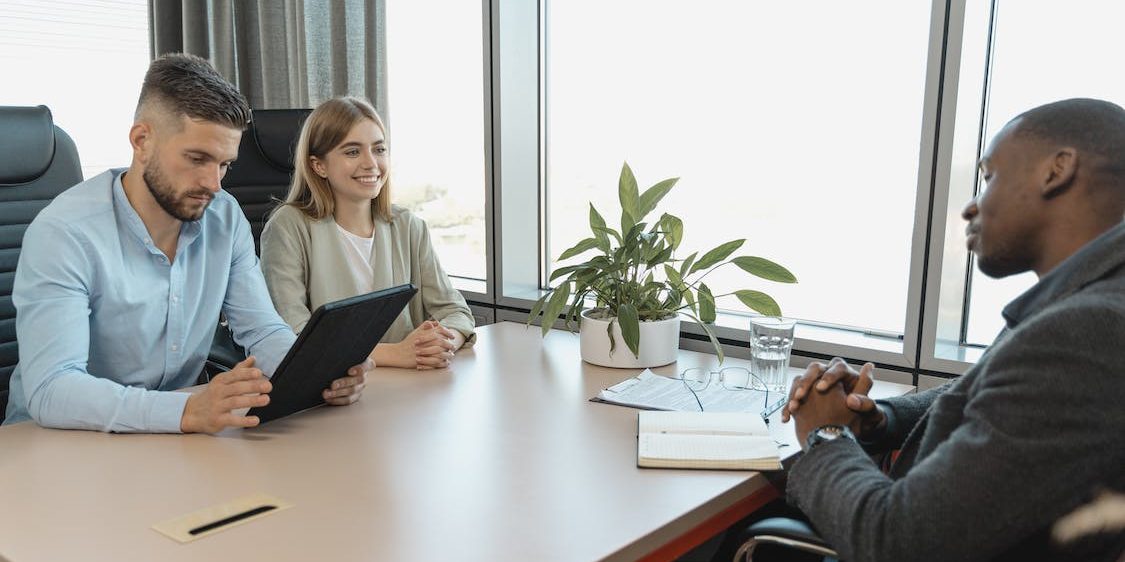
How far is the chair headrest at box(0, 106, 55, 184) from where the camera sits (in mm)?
1996

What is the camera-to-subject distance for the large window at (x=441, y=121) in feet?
9.66

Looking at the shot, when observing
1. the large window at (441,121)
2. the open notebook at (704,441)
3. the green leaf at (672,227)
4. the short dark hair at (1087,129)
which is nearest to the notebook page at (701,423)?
the open notebook at (704,441)

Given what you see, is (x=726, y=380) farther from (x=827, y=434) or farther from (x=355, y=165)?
(x=355, y=165)

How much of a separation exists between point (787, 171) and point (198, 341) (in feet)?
4.85

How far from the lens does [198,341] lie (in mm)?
1846

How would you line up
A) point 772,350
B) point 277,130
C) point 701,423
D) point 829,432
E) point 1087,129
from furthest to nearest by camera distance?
point 277,130 → point 772,350 → point 701,423 → point 829,432 → point 1087,129

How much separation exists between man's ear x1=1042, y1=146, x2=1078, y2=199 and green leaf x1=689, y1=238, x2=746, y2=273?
0.94m

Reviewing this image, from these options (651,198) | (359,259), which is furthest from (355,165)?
(651,198)

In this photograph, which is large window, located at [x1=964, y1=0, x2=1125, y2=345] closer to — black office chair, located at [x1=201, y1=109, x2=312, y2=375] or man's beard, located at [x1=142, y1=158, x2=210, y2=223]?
man's beard, located at [x1=142, y1=158, x2=210, y2=223]

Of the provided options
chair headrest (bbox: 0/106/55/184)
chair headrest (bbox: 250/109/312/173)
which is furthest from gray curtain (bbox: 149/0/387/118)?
chair headrest (bbox: 0/106/55/184)

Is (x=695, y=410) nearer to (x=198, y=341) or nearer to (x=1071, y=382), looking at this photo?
(x=1071, y=382)

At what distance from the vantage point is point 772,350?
6.10 ft

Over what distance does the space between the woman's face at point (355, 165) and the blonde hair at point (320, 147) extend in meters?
0.01

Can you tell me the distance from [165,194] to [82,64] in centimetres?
219
